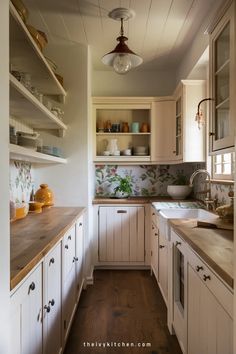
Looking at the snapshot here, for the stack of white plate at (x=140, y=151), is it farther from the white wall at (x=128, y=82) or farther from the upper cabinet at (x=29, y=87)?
the upper cabinet at (x=29, y=87)

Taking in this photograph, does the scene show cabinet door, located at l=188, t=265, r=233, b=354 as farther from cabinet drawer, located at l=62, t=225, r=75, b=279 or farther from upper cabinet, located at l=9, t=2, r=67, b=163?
upper cabinet, located at l=9, t=2, r=67, b=163

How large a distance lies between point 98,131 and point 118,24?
4.61 ft

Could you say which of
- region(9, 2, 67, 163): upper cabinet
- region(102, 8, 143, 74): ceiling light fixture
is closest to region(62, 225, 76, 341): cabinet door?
region(9, 2, 67, 163): upper cabinet

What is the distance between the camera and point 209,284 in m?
1.20

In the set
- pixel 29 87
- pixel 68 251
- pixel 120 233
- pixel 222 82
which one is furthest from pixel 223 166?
pixel 29 87

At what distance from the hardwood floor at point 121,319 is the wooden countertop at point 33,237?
2.76 ft

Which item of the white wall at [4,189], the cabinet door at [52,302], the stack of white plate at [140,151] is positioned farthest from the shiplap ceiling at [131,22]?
the cabinet door at [52,302]

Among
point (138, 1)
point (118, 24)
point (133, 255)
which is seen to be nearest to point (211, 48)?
point (138, 1)

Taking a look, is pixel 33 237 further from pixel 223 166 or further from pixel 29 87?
pixel 223 166

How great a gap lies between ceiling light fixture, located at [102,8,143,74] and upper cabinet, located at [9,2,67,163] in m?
0.52

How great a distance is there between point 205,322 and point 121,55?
1969 mm

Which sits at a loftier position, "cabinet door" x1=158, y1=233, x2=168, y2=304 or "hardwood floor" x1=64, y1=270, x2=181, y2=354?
"cabinet door" x1=158, y1=233, x2=168, y2=304

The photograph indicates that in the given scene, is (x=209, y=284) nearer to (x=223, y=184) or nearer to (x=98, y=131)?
(x=223, y=184)

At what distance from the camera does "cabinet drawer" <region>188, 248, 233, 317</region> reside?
98cm
